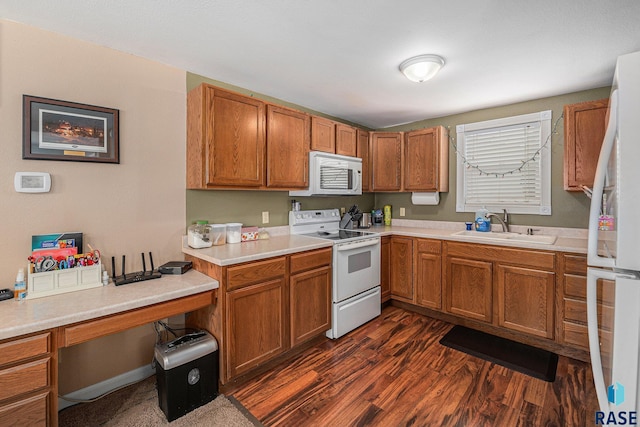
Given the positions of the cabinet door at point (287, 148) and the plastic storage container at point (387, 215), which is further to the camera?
the plastic storage container at point (387, 215)

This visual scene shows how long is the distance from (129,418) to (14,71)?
86.9 inches

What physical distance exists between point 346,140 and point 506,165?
5.97ft

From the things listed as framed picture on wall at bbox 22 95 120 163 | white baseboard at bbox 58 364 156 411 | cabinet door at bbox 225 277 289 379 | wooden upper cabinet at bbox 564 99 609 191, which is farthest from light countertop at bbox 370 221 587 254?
framed picture on wall at bbox 22 95 120 163

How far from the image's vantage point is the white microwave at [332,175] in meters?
3.01

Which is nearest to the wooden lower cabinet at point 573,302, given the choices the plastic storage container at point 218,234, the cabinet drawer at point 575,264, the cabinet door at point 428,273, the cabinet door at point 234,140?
the cabinet drawer at point 575,264

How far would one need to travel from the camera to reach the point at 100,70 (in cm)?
199

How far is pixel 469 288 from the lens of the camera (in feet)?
9.40

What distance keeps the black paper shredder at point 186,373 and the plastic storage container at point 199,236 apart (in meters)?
0.69

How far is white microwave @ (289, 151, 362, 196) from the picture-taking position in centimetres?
301

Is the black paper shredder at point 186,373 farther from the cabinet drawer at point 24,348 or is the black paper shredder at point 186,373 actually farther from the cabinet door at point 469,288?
the cabinet door at point 469,288

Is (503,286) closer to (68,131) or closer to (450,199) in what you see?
(450,199)

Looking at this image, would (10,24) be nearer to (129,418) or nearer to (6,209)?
Result: (6,209)

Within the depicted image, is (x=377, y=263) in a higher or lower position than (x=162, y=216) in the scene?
lower

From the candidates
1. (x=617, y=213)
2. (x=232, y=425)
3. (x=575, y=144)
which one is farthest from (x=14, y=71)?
(x=575, y=144)
